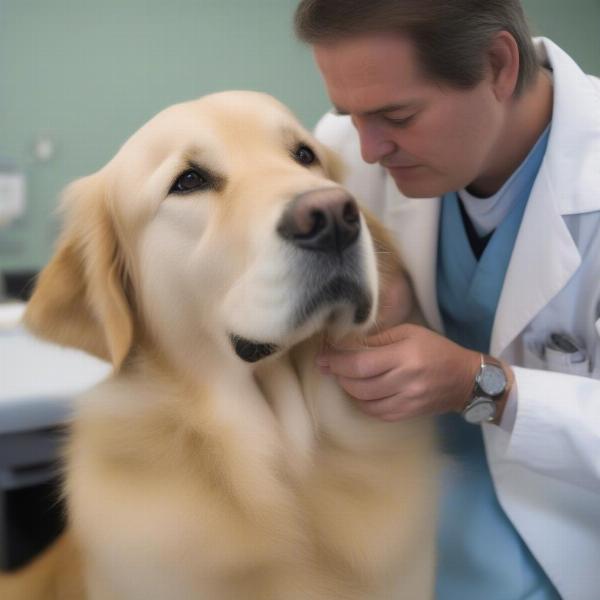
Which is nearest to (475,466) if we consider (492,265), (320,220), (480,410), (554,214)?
(480,410)

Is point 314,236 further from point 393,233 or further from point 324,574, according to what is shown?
point 393,233

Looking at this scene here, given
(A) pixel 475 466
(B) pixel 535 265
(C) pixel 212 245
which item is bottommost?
(A) pixel 475 466

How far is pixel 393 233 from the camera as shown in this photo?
46.8 inches

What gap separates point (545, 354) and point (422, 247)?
276 mm

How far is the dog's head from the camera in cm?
69

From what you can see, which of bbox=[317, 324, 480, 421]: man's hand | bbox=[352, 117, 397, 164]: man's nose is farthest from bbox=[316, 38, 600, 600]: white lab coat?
bbox=[352, 117, 397, 164]: man's nose

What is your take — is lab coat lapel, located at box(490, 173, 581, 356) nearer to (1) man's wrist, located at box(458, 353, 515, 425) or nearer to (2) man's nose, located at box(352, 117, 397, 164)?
(1) man's wrist, located at box(458, 353, 515, 425)

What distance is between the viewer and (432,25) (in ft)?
2.93

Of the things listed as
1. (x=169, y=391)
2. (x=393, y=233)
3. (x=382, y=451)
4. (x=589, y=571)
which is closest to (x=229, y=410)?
(x=169, y=391)

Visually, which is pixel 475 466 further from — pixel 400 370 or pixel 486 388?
pixel 400 370

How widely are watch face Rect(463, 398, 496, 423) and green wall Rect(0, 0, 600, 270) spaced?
4.22ft

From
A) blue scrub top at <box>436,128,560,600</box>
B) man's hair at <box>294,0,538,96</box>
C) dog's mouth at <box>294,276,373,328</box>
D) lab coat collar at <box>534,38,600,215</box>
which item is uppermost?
man's hair at <box>294,0,538,96</box>

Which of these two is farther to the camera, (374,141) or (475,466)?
(475,466)

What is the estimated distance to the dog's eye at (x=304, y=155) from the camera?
91 centimetres
